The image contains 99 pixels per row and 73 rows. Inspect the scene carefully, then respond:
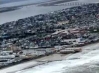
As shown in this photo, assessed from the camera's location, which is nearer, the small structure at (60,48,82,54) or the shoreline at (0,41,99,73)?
the shoreline at (0,41,99,73)

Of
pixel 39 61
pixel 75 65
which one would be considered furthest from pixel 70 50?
pixel 75 65

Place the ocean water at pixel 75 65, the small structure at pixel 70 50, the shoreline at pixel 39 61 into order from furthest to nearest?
the small structure at pixel 70 50 < the shoreline at pixel 39 61 < the ocean water at pixel 75 65

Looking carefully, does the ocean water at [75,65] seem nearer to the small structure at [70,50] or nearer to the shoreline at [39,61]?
the shoreline at [39,61]

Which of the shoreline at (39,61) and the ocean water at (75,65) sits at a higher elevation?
the shoreline at (39,61)

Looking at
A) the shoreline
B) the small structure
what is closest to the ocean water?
the shoreline

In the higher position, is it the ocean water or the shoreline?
the shoreline

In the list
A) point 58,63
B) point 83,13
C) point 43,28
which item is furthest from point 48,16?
point 58,63

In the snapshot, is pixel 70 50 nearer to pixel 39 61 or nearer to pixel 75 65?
pixel 39 61

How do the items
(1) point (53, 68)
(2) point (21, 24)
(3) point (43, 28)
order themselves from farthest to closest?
(2) point (21, 24) → (3) point (43, 28) → (1) point (53, 68)

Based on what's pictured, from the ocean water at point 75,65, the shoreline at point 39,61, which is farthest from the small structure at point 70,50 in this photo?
the ocean water at point 75,65

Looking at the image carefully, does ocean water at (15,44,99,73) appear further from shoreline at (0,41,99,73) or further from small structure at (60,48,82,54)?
small structure at (60,48,82,54)

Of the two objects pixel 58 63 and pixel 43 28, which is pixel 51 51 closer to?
pixel 58 63
